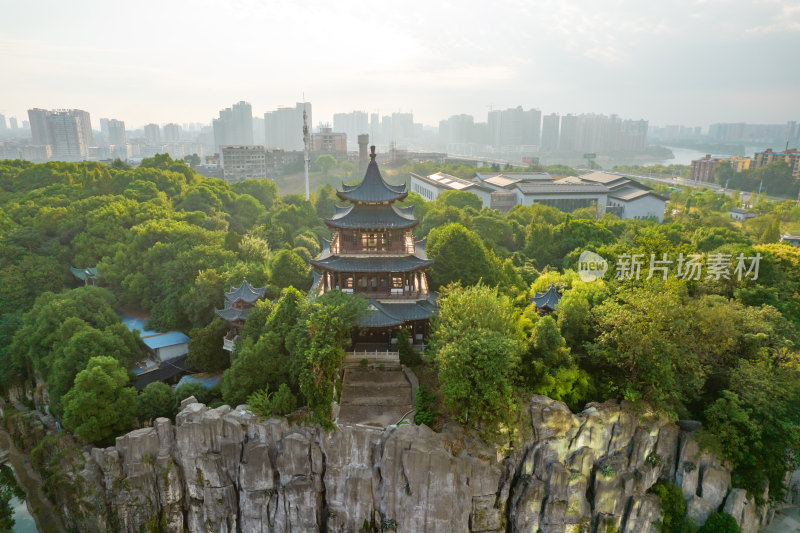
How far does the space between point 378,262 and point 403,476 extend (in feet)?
33.2

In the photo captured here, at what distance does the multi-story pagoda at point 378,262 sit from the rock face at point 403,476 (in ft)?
20.4

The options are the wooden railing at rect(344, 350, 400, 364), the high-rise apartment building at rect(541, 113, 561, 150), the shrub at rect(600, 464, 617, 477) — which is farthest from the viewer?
the high-rise apartment building at rect(541, 113, 561, 150)

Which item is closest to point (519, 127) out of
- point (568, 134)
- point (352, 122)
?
point (568, 134)

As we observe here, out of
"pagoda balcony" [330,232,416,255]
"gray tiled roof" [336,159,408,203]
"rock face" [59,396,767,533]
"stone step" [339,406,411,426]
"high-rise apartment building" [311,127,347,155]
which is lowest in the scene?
"rock face" [59,396,767,533]

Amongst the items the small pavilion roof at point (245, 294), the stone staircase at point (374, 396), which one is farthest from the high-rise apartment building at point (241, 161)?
the stone staircase at point (374, 396)

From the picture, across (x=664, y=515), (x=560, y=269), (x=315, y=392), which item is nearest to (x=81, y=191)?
(x=315, y=392)

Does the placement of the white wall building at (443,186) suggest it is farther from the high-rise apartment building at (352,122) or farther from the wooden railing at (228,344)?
the high-rise apartment building at (352,122)

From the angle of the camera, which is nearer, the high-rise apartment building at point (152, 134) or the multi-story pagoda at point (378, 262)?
the multi-story pagoda at point (378, 262)

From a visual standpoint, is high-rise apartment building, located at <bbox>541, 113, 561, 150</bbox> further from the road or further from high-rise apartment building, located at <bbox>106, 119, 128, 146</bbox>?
high-rise apartment building, located at <bbox>106, 119, 128, 146</bbox>

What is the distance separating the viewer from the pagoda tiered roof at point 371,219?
2386cm

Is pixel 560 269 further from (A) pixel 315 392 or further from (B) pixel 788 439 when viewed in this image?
(A) pixel 315 392

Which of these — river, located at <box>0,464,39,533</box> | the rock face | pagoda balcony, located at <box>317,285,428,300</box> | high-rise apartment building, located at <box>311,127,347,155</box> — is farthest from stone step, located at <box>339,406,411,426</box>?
high-rise apartment building, located at <box>311,127,347,155</box>

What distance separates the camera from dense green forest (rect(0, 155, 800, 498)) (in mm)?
18797

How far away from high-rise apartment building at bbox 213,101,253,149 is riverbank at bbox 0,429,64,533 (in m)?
124
